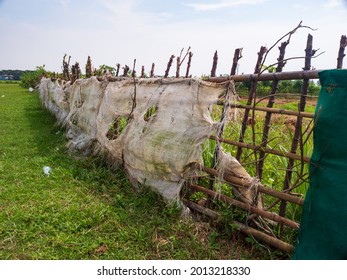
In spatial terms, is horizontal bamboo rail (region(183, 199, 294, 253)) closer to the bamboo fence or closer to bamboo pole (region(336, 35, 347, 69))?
the bamboo fence

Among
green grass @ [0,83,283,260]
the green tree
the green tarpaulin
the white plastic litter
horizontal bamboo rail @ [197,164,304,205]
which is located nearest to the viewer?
the green tarpaulin

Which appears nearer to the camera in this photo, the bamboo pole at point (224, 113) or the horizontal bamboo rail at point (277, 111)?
the horizontal bamboo rail at point (277, 111)

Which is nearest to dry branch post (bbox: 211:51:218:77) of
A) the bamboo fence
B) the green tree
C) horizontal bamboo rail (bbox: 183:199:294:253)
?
the bamboo fence

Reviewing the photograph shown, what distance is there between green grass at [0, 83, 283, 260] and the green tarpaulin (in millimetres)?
509

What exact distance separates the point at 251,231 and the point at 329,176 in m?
0.80

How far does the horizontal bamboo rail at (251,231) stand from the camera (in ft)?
7.18

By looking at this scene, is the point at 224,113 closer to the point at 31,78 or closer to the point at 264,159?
the point at 264,159

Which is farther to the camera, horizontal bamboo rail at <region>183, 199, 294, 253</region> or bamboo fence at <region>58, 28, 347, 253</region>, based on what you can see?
horizontal bamboo rail at <region>183, 199, 294, 253</region>

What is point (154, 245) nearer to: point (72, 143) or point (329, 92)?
point (329, 92)

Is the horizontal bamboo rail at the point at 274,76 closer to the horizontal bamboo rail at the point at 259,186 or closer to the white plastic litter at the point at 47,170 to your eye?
the horizontal bamboo rail at the point at 259,186

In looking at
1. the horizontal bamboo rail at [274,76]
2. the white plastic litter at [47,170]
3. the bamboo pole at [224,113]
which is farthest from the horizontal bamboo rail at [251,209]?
the white plastic litter at [47,170]

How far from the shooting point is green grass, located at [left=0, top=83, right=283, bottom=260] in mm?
2326

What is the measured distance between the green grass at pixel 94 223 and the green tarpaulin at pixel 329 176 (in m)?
0.51

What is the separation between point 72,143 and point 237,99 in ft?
10.4
